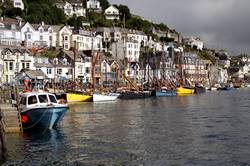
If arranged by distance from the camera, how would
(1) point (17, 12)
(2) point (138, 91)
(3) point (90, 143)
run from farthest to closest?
(1) point (17, 12)
(2) point (138, 91)
(3) point (90, 143)

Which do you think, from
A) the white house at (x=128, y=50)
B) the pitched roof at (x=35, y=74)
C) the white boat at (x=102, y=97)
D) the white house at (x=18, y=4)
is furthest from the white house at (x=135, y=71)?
the white boat at (x=102, y=97)

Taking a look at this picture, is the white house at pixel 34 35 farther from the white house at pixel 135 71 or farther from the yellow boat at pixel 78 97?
the yellow boat at pixel 78 97

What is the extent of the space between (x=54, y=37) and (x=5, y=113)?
4624 inches

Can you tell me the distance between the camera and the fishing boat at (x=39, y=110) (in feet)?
145

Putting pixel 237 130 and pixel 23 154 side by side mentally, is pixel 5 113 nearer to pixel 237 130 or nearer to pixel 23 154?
pixel 23 154

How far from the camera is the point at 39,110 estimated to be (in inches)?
1734

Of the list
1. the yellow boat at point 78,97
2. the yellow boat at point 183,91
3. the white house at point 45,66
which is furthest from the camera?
the yellow boat at point 183,91

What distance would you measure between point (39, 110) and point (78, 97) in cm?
5475

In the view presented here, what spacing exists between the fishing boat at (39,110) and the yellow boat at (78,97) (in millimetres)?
50793

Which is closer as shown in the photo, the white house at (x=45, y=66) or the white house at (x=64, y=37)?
the white house at (x=45, y=66)

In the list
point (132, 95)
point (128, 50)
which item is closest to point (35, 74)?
point (132, 95)

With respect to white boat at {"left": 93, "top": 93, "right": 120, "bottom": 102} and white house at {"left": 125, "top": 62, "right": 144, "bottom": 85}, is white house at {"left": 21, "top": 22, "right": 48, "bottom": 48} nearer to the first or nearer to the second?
white house at {"left": 125, "top": 62, "right": 144, "bottom": 85}

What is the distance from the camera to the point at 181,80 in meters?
177

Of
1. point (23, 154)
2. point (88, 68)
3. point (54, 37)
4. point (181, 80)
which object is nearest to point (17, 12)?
Answer: point (54, 37)
